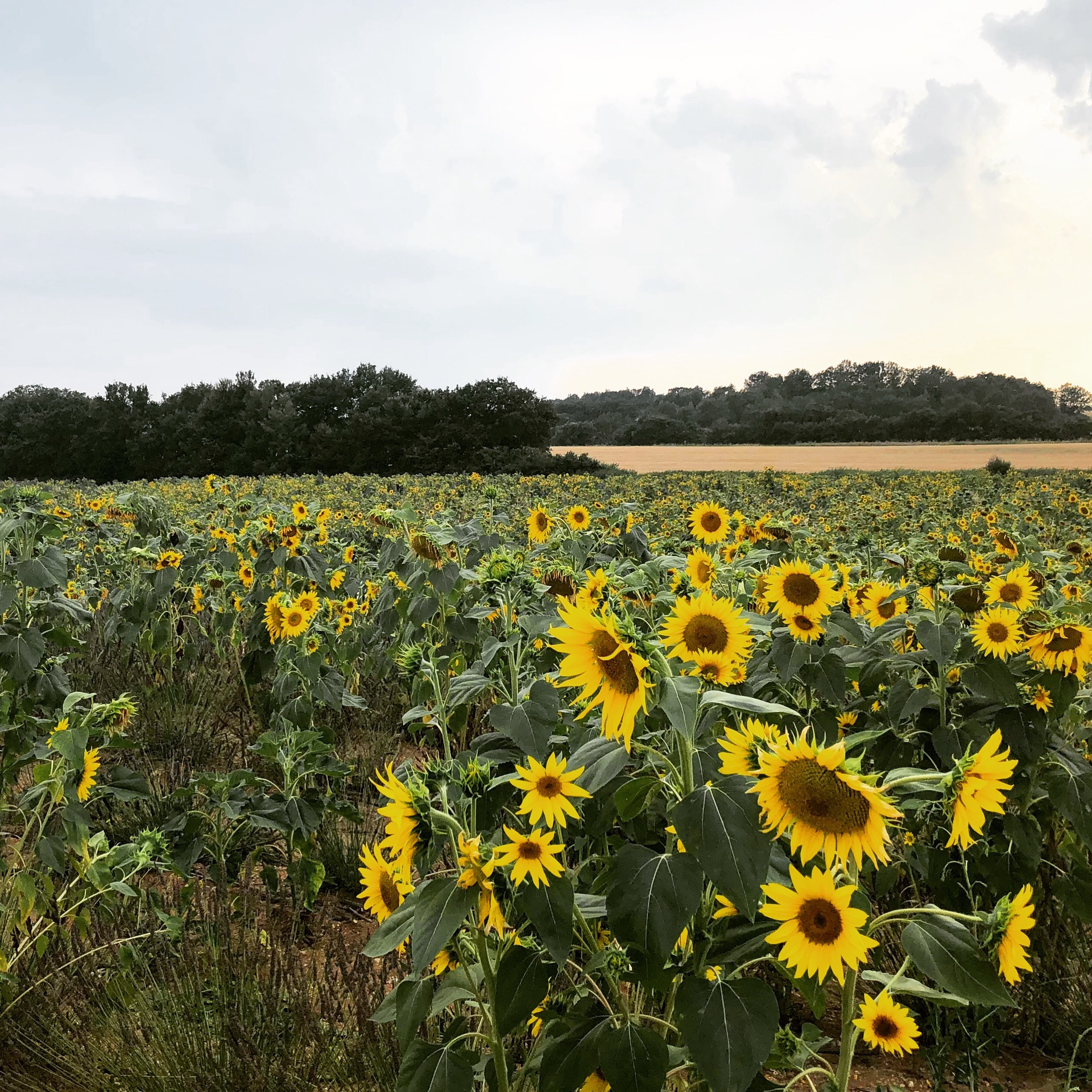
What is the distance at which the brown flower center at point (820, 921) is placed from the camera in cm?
135

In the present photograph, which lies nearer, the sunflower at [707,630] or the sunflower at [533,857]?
the sunflower at [533,857]

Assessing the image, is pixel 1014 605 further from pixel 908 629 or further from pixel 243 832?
pixel 243 832

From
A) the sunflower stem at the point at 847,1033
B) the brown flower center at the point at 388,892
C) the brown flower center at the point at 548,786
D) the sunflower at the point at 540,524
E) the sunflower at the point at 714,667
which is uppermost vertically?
the sunflower at the point at 540,524

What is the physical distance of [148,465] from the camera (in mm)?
41781

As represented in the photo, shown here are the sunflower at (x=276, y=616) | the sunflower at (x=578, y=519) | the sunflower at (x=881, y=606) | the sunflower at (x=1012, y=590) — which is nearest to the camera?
the sunflower at (x=1012, y=590)

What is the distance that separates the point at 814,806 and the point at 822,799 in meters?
0.02

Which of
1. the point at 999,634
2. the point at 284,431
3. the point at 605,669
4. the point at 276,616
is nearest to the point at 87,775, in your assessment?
the point at 276,616

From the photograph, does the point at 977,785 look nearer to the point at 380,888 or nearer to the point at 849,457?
the point at 380,888

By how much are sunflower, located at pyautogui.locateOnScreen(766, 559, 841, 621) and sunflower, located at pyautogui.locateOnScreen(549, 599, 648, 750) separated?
3.52 feet

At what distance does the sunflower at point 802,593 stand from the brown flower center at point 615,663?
1075mm

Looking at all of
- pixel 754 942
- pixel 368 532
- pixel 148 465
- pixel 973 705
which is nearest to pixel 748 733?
pixel 754 942

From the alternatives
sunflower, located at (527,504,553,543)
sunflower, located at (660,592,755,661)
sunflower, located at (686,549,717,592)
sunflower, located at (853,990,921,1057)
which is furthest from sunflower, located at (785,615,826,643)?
sunflower, located at (527,504,553,543)

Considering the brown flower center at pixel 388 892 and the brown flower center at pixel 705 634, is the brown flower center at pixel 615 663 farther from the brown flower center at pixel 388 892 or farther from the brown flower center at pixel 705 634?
the brown flower center at pixel 388 892

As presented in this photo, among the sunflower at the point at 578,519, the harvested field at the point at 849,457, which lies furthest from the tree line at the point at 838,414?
the sunflower at the point at 578,519
